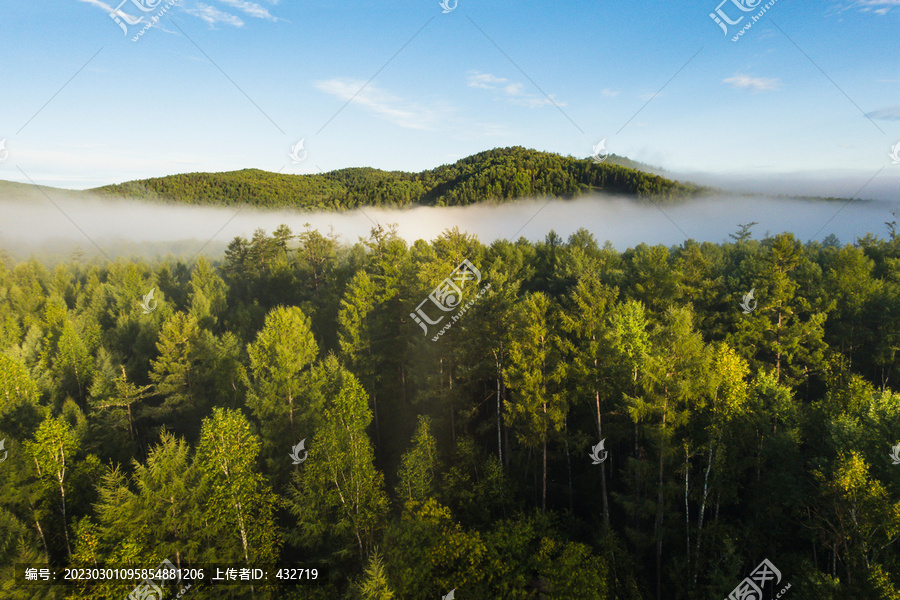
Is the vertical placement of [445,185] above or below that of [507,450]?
above

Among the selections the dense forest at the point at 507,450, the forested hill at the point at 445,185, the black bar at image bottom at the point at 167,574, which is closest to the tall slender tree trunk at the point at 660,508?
the dense forest at the point at 507,450

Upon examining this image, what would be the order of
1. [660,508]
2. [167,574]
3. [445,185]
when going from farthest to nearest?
[445,185]
[660,508]
[167,574]

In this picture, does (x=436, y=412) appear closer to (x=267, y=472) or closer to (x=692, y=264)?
(x=267, y=472)

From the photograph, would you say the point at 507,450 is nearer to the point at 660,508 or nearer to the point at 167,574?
the point at 660,508

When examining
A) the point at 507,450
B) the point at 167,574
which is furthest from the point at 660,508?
the point at 167,574

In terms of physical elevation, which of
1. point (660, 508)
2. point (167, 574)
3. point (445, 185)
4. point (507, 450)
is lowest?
point (167, 574)

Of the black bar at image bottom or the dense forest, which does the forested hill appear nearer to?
the dense forest
